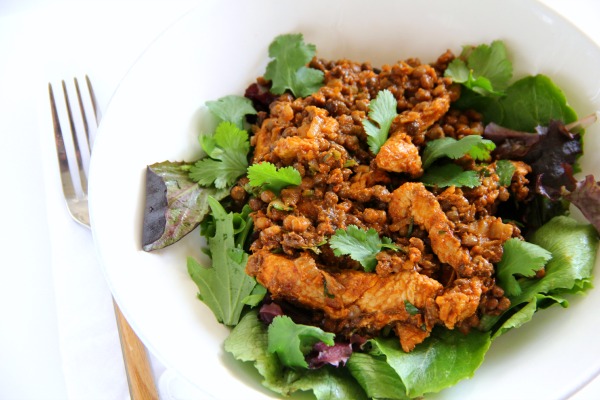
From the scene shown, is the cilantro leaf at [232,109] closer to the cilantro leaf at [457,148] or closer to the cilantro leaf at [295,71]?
the cilantro leaf at [295,71]

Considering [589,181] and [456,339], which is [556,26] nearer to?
[589,181]

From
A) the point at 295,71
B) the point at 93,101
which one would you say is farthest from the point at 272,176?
the point at 93,101

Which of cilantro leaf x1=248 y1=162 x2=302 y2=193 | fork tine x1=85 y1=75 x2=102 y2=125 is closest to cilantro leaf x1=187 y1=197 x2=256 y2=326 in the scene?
cilantro leaf x1=248 y1=162 x2=302 y2=193

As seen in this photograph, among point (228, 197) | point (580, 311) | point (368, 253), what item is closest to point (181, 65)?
point (228, 197)

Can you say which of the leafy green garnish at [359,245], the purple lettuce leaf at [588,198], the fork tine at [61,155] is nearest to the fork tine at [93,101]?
the fork tine at [61,155]

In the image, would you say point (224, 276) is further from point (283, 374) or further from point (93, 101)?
point (93, 101)
